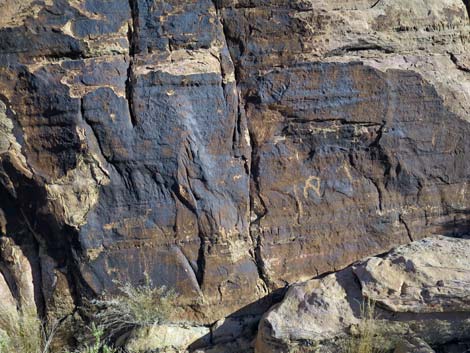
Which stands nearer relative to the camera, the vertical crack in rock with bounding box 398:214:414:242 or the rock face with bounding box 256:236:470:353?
the rock face with bounding box 256:236:470:353

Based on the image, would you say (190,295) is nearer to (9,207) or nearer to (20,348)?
(20,348)

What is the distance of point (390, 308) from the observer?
13.4 ft

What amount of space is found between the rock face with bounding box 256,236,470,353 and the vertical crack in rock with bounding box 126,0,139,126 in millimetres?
1799

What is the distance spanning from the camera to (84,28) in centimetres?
441

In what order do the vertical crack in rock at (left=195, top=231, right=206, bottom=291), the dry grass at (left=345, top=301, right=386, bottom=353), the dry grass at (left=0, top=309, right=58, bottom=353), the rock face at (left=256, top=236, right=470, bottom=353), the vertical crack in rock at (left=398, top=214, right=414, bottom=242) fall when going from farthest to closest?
the vertical crack in rock at (left=398, top=214, right=414, bottom=242)
the vertical crack in rock at (left=195, top=231, right=206, bottom=291)
the dry grass at (left=0, top=309, right=58, bottom=353)
the rock face at (left=256, top=236, right=470, bottom=353)
the dry grass at (left=345, top=301, right=386, bottom=353)

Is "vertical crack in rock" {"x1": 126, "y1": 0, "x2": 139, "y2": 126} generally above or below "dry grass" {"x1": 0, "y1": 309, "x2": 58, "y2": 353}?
above

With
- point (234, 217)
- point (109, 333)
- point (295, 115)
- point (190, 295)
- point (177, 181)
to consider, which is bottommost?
point (109, 333)

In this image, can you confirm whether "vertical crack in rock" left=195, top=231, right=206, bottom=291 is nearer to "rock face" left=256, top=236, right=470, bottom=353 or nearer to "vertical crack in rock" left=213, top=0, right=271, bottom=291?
"vertical crack in rock" left=213, top=0, right=271, bottom=291

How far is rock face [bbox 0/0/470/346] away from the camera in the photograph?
4.42 meters

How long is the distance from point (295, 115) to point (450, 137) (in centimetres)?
123

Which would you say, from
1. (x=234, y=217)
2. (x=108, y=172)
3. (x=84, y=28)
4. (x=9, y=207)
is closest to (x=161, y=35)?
(x=84, y=28)

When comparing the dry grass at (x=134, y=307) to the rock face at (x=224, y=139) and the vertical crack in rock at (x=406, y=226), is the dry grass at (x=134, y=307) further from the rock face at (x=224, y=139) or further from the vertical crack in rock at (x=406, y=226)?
the vertical crack in rock at (x=406, y=226)

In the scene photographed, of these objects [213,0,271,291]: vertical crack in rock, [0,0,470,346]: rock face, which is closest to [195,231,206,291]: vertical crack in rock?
[0,0,470,346]: rock face

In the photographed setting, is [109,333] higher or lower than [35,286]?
lower
